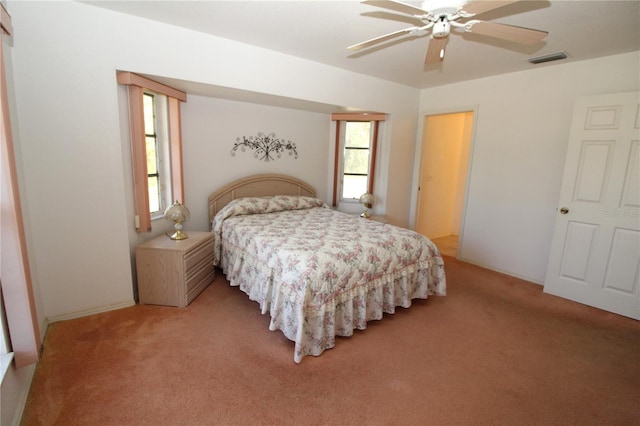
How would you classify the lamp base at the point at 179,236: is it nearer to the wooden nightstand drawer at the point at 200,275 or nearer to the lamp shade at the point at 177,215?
the lamp shade at the point at 177,215

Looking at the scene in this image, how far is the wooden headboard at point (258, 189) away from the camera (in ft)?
11.9

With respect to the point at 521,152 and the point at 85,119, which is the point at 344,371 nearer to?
the point at 85,119

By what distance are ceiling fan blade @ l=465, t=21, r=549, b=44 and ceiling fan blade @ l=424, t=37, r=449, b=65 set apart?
0.54 ft

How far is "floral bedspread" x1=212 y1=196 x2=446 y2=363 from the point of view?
82.0 inches

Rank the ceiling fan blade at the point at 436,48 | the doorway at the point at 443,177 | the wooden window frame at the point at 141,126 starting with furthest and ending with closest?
the doorway at the point at 443,177 → the wooden window frame at the point at 141,126 → the ceiling fan blade at the point at 436,48

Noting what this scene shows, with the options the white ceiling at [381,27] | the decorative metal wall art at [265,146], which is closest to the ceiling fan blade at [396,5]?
the white ceiling at [381,27]

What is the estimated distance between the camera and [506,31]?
5.71 ft

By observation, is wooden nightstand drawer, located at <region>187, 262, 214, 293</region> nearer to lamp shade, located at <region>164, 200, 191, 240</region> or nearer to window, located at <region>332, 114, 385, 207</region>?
lamp shade, located at <region>164, 200, 191, 240</region>

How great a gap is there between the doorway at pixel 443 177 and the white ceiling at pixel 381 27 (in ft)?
5.00

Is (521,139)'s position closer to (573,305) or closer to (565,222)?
(565,222)

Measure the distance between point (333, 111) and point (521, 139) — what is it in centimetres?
235

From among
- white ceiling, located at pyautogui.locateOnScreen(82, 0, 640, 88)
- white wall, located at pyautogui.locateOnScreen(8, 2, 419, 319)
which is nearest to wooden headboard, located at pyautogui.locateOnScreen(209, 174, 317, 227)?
white wall, located at pyautogui.locateOnScreen(8, 2, 419, 319)

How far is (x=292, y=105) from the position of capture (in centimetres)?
382

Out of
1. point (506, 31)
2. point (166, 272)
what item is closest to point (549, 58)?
point (506, 31)
